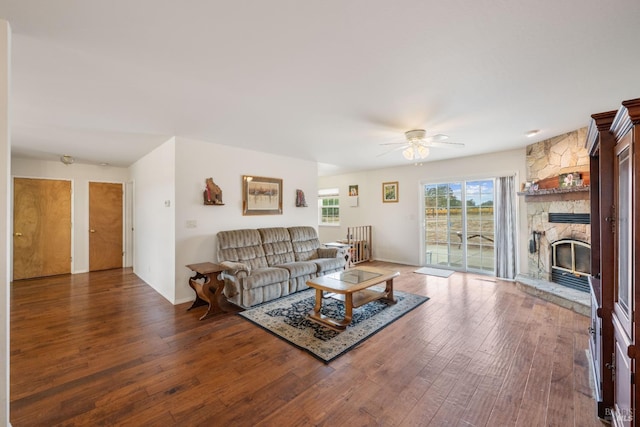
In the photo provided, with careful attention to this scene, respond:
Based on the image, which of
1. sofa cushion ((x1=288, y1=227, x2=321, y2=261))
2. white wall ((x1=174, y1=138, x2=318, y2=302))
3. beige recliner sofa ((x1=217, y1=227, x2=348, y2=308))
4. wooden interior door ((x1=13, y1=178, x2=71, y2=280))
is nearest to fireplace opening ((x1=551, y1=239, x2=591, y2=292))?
beige recliner sofa ((x1=217, y1=227, x2=348, y2=308))

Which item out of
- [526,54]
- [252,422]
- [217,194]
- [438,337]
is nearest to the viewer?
[252,422]

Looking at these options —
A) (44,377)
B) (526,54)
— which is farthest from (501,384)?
(44,377)

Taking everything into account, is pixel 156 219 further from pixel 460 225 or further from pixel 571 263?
pixel 571 263

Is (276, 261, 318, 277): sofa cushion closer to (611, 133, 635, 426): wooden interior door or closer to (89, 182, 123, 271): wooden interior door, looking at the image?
(611, 133, 635, 426): wooden interior door

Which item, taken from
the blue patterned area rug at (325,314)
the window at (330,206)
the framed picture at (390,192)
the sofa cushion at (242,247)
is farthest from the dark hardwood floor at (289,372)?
the window at (330,206)

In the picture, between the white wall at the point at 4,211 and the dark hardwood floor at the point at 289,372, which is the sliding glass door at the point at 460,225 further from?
the white wall at the point at 4,211

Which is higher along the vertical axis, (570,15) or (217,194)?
(570,15)

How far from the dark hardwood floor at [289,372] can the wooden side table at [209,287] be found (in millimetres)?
189

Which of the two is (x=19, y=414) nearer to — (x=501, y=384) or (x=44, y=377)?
(x=44, y=377)

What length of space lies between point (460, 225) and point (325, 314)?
382 centimetres

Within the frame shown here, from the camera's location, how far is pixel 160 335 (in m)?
2.79

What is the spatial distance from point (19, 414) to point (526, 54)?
14.0 feet

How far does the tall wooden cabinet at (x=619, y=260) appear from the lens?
118 cm

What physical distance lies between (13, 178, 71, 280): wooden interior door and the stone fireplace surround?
28.8 feet
